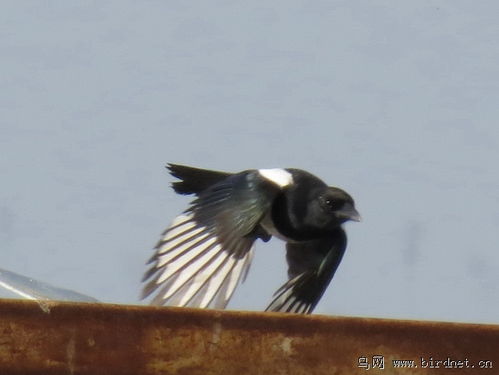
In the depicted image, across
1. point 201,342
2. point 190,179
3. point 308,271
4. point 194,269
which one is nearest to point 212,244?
point 194,269

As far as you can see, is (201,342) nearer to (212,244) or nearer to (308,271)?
(308,271)

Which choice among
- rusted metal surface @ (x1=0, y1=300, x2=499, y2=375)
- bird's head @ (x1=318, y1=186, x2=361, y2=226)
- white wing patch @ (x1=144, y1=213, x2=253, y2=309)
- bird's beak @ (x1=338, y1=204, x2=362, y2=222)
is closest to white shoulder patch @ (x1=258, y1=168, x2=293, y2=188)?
bird's head @ (x1=318, y1=186, x2=361, y2=226)

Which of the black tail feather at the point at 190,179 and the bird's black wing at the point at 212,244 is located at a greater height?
the black tail feather at the point at 190,179

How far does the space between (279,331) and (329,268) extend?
2102mm

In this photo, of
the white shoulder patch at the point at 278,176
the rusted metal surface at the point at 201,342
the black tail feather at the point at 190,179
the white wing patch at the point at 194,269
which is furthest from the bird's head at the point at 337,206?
the rusted metal surface at the point at 201,342

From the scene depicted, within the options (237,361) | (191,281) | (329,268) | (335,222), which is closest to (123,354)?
(237,361)

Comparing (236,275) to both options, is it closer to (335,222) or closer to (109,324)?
(335,222)

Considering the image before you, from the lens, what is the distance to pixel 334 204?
204 inches

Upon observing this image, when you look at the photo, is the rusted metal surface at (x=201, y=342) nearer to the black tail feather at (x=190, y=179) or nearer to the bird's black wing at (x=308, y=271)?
the bird's black wing at (x=308, y=271)

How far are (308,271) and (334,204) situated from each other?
636mm

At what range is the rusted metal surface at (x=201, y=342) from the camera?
2.47m

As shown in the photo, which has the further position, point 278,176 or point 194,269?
point 278,176

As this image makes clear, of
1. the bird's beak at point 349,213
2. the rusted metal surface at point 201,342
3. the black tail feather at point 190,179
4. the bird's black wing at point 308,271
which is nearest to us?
the rusted metal surface at point 201,342

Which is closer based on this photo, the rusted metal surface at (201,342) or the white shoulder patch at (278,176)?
the rusted metal surface at (201,342)
